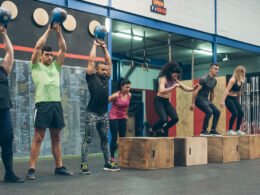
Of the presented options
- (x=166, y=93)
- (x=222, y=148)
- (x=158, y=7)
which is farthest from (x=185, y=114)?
(x=166, y=93)

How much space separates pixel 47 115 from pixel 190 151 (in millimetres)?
2458

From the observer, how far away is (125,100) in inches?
191

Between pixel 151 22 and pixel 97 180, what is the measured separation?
17.0 ft

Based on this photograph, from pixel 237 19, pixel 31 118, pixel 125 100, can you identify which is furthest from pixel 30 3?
pixel 237 19

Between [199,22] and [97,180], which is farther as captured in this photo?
[199,22]

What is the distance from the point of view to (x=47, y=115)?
146 inches

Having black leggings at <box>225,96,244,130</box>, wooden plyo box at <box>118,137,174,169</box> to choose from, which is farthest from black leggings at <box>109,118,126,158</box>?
black leggings at <box>225,96,244,130</box>

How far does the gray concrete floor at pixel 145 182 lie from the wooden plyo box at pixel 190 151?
1.98ft

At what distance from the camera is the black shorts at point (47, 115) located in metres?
3.68

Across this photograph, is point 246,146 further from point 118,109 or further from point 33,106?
point 33,106

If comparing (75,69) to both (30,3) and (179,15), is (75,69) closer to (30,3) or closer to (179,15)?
(30,3)

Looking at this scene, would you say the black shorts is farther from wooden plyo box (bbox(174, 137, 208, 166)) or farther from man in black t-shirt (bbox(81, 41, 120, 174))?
wooden plyo box (bbox(174, 137, 208, 166))

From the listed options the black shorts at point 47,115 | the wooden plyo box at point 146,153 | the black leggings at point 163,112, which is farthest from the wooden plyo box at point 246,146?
the black shorts at point 47,115

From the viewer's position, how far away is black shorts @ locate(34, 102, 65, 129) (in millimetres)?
3684
